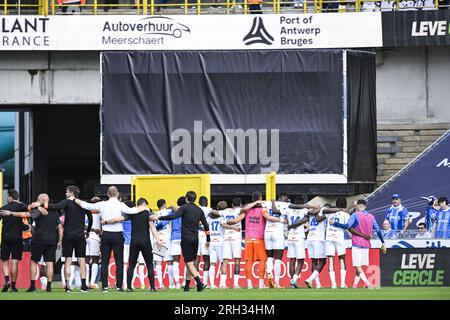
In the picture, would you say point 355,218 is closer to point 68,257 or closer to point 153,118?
point 68,257

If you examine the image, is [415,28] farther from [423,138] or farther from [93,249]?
[93,249]

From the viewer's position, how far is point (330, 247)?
29219 millimetres

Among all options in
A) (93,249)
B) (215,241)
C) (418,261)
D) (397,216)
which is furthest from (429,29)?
(93,249)

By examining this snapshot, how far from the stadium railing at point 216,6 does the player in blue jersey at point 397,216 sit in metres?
6.50

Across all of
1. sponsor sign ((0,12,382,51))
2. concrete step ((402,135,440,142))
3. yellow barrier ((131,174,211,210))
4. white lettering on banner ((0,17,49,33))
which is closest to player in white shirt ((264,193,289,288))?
yellow barrier ((131,174,211,210))

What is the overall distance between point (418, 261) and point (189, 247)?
22.8 ft

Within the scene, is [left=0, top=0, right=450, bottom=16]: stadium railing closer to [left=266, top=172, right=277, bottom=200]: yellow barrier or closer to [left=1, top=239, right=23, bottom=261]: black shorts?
[left=266, top=172, right=277, bottom=200]: yellow barrier

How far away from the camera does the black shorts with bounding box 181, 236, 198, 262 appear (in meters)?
26.2

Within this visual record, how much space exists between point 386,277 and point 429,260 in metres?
1.07

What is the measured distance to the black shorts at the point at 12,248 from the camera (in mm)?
27484

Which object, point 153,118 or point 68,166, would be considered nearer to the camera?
point 153,118

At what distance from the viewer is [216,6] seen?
131ft

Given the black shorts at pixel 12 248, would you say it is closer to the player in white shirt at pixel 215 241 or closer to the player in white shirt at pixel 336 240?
the player in white shirt at pixel 215 241
